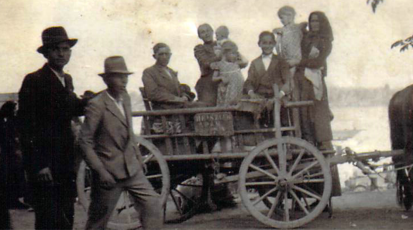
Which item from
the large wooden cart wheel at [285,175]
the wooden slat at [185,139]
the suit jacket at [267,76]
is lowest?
the large wooden cart wheel at [285,175]

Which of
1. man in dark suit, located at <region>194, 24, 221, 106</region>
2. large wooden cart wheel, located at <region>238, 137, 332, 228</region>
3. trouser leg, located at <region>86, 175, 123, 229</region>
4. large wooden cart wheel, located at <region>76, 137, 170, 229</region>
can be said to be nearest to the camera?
trouser leg, located at <region>86, 175, 123, 229</region>

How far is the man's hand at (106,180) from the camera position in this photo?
5.11 meters

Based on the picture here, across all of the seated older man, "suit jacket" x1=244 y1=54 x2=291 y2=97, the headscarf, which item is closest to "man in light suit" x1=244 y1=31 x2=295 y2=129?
"suit jacket" x1=244 y1=54 x2=291 y2=97

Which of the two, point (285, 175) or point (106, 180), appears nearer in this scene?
point (106, 180)

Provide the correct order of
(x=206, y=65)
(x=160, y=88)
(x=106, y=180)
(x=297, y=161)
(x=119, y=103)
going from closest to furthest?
(x=106, y=180), (x=119, y=103), (x=297, y=161), (x=160, y=88), (x=206, y=65)

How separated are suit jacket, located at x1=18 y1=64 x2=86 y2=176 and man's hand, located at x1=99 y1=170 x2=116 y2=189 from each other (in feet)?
1.44

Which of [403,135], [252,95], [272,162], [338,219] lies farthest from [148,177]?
[403,135]

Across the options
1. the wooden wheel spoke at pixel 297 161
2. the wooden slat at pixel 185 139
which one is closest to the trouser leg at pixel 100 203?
the wooden slat at pixel 185 139

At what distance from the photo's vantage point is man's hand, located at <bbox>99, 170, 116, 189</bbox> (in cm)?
511

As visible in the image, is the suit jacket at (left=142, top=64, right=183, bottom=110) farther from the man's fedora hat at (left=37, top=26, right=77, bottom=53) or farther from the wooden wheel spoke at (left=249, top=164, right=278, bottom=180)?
the man's fedora hat at (left=37, top=26, right=77, bottom=53)

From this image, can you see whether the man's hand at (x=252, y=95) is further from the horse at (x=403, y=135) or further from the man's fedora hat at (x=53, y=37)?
the man's fedora hat at (x=53, y=37)

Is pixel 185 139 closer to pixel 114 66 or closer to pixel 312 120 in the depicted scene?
pixel 312 120

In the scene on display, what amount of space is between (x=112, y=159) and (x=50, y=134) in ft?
1.91

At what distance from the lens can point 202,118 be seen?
25.7ft
